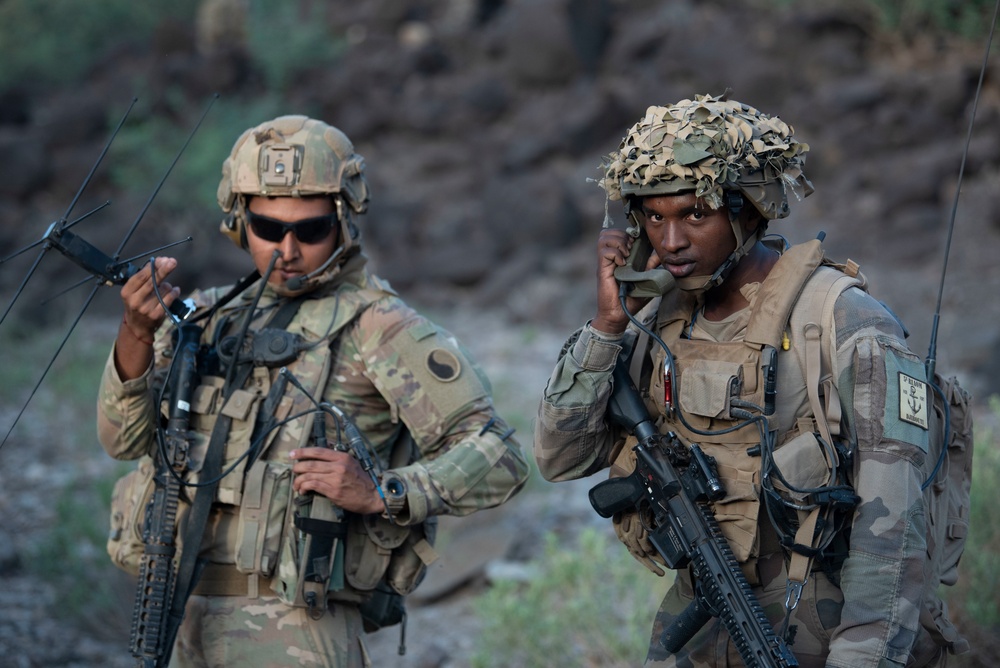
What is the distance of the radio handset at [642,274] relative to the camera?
288 centimetres

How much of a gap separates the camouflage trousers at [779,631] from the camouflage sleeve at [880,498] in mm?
169

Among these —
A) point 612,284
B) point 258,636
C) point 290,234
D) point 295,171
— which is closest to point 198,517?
point 258,636

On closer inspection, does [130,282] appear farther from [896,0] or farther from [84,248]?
[896,0]

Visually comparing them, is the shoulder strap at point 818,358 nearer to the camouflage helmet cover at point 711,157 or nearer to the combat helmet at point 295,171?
the camouflage helmet cover at point 711,157

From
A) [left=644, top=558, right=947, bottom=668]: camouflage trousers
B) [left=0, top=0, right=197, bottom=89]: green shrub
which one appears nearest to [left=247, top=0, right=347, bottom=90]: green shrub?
[left=0, top=0, right=197, bottom=89]: green shrub

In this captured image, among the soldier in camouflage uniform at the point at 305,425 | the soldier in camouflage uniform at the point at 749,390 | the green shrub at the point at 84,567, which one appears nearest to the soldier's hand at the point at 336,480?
the soldier in camouflage uniform at the point at 305,425

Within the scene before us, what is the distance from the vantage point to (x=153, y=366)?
142 inches

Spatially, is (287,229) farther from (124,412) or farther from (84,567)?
(84,567)

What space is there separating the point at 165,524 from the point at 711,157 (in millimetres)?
1973

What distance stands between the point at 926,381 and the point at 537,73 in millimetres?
18795

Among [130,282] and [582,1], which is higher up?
[582,1]

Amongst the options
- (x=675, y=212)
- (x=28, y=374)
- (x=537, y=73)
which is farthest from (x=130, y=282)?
(x=537, y=73)

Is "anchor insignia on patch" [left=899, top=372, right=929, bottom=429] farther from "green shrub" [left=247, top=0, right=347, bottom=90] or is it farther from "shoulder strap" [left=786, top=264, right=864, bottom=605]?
"green shrub" [left=247, top=0, right=347, bottom=90]

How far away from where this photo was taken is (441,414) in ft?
11.6
